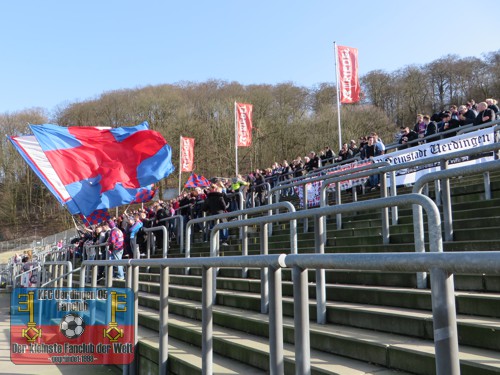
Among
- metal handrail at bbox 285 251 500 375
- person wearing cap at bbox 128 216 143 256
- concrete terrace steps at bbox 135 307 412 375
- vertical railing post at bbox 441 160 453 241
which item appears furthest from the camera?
person wearing cap at bbox 128 216 143 256

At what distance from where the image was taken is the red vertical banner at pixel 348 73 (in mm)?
19297

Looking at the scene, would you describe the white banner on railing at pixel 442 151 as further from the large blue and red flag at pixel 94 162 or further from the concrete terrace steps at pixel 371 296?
the large blue and red flag at pixel 94 162

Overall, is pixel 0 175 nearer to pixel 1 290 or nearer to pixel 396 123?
pixel 1 290

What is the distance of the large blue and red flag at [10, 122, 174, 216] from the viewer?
1200 centimetres

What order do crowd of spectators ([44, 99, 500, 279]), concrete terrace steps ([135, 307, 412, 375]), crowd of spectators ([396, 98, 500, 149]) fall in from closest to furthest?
concrete terrace steps ([135, 307, 412, 375]) < crowd of spectators ([396, 98, 500, 149]) < crowd of spectators ([44, 99, 500, 279])

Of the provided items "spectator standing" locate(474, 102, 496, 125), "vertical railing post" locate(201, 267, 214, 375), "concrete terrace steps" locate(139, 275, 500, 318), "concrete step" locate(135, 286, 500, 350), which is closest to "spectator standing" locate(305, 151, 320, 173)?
"spectator standing" locate(474, 102, 496, 125)

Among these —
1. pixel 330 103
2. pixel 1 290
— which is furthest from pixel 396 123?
pixel 1 290

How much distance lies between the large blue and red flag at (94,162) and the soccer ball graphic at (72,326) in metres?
6.18

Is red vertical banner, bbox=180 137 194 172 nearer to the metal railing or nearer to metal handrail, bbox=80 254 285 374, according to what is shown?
metal handrail, bbox=80 254 285 374

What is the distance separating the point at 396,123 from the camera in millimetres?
49312

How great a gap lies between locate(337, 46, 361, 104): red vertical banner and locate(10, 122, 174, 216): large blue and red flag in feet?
29.0

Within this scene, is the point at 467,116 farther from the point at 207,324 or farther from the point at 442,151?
the point at 207,324

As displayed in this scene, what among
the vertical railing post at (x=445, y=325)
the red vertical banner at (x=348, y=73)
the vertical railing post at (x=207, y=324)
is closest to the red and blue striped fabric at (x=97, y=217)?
the red vertical banner at (x=348, y=73)

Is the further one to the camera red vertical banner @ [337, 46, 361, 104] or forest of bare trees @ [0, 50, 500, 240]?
forest of bare trees @ [0, 50, 500, 240]
